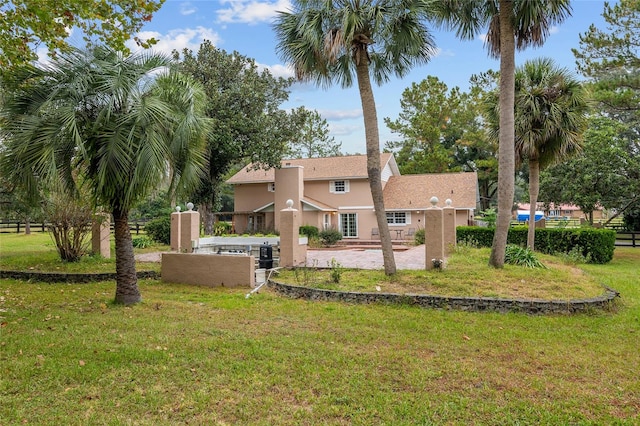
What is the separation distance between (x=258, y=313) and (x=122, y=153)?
13.3 ft

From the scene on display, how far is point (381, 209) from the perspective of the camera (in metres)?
10.5

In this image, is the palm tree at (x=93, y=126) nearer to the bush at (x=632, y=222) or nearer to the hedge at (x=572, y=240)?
the hedge at (x=572, y=240)

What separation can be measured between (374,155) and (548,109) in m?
8.79

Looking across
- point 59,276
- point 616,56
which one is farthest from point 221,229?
point 616,56

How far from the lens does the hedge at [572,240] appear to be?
56.4 feet

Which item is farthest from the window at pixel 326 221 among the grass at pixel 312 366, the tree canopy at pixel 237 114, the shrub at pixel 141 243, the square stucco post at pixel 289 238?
the grass at pixel 312 366

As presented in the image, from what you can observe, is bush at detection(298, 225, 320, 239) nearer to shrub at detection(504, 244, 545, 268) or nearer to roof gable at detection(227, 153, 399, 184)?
roof gable at detection(227, 153, 399, 184)

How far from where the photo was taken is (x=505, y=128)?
1082cm

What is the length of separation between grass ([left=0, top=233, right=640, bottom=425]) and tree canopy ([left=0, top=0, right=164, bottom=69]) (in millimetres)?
5125

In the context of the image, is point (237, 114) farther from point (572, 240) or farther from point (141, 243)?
point (572, 240)

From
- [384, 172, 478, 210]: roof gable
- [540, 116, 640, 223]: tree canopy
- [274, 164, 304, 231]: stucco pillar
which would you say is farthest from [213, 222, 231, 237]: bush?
[540, 116, 640, 223]: tree canopy

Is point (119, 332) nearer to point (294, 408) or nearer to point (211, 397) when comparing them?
point (211, 397)

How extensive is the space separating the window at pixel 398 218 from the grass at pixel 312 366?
1792 centimetres

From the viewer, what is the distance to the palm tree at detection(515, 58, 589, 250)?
14781 mm
